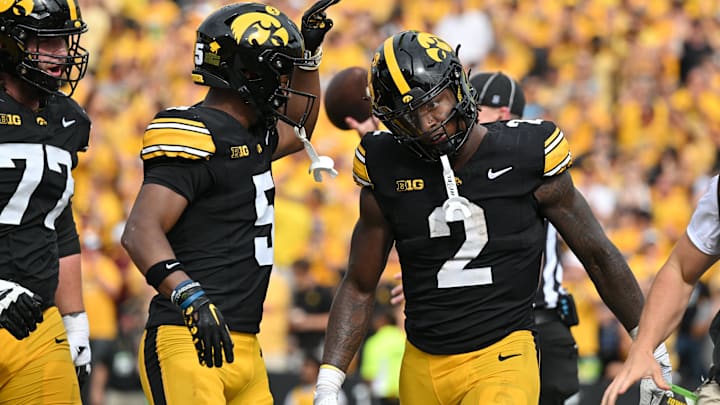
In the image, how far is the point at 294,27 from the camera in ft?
15.6

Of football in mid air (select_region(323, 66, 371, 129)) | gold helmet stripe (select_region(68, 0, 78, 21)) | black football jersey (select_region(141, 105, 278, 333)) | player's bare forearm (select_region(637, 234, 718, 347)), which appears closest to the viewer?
player's bare forearm (select_region(637, 234, 718, 347))

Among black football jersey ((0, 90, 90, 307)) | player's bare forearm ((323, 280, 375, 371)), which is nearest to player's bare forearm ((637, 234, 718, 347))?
player's bare forearm ((323, 280, 375, 371))

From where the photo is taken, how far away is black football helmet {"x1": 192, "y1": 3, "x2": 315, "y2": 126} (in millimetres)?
4586

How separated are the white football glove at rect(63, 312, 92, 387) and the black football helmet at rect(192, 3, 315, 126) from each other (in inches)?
49.3

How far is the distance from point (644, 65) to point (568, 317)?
25.2 ft

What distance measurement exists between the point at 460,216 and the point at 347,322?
0.69m

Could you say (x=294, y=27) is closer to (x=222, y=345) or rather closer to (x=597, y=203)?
(x=222, y=345)

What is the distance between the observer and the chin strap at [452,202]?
444cm

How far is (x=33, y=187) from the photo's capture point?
4.78 m

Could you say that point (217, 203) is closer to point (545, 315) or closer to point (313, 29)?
point (313, 29)

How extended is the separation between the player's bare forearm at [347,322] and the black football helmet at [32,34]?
1.35m

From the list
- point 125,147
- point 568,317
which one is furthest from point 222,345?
point 125,147

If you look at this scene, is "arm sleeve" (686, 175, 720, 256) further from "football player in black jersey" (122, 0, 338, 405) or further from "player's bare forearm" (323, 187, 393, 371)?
"football player in black jersey" (122, 0, 338, 405)

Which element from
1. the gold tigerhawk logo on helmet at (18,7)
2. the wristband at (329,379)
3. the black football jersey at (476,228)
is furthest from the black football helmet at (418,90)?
the gold tigerhawk logo on helmet at (18,7)
